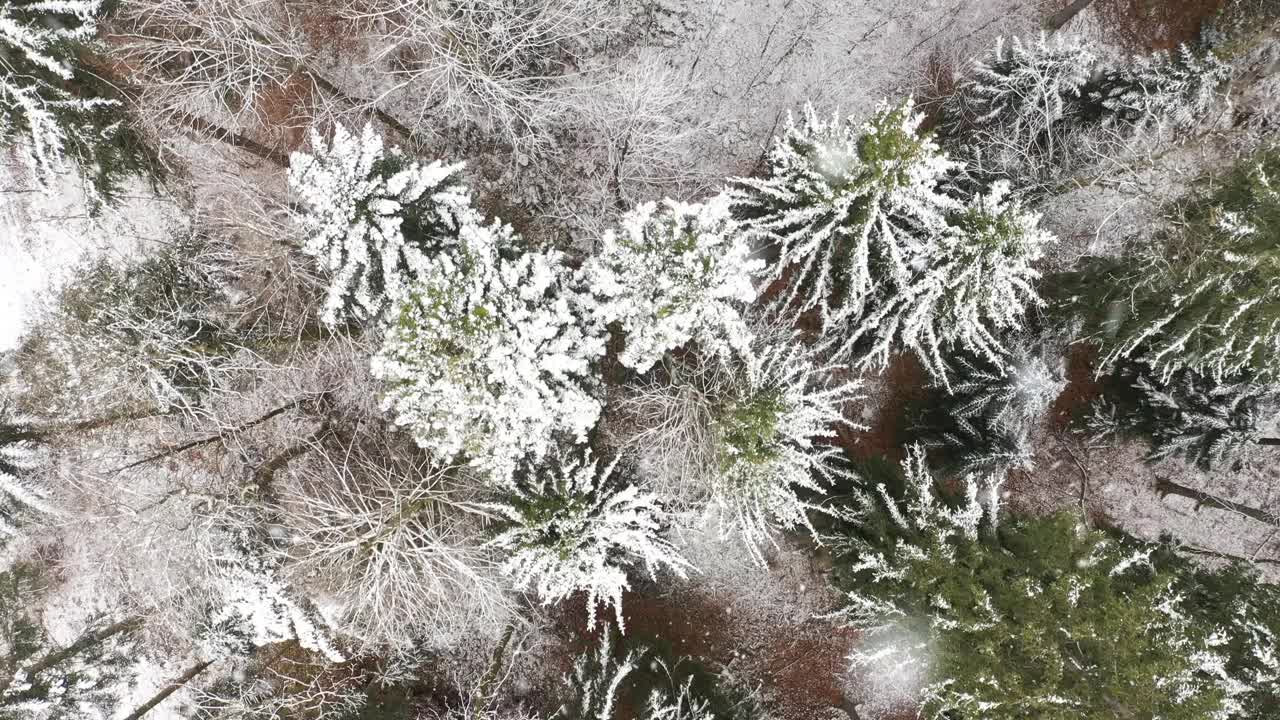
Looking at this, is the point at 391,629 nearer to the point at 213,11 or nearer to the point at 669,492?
the point at 669,492

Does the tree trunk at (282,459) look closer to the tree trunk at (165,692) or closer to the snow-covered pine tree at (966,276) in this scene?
the tree trunk at (165,692)

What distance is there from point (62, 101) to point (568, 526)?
273 inches

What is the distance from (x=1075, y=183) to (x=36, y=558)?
43.5 feet

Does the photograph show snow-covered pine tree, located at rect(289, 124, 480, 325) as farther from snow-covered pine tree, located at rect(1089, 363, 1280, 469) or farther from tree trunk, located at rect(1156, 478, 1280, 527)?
tree trunk, located at rect(1156, 478, 1280, 527)

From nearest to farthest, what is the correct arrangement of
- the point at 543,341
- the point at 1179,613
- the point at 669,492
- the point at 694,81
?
the point at 543,341 < the point at 1179,613 < the point at 669,492 < the point at 694,81

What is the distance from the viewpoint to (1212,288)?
627 cm

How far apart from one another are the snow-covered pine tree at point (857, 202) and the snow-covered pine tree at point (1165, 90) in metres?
2.92

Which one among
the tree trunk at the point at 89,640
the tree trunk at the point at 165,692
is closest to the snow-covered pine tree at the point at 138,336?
the tree trunk at the point at 89,640

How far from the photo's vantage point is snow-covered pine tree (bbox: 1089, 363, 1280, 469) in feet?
23.7

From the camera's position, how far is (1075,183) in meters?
7.46

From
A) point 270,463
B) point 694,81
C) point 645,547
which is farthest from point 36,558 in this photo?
point 694,81

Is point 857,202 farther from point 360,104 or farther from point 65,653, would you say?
point 65,653

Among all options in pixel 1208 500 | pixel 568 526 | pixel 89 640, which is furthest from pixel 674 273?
pixel 89 640

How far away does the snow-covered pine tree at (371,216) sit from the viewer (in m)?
5.83
